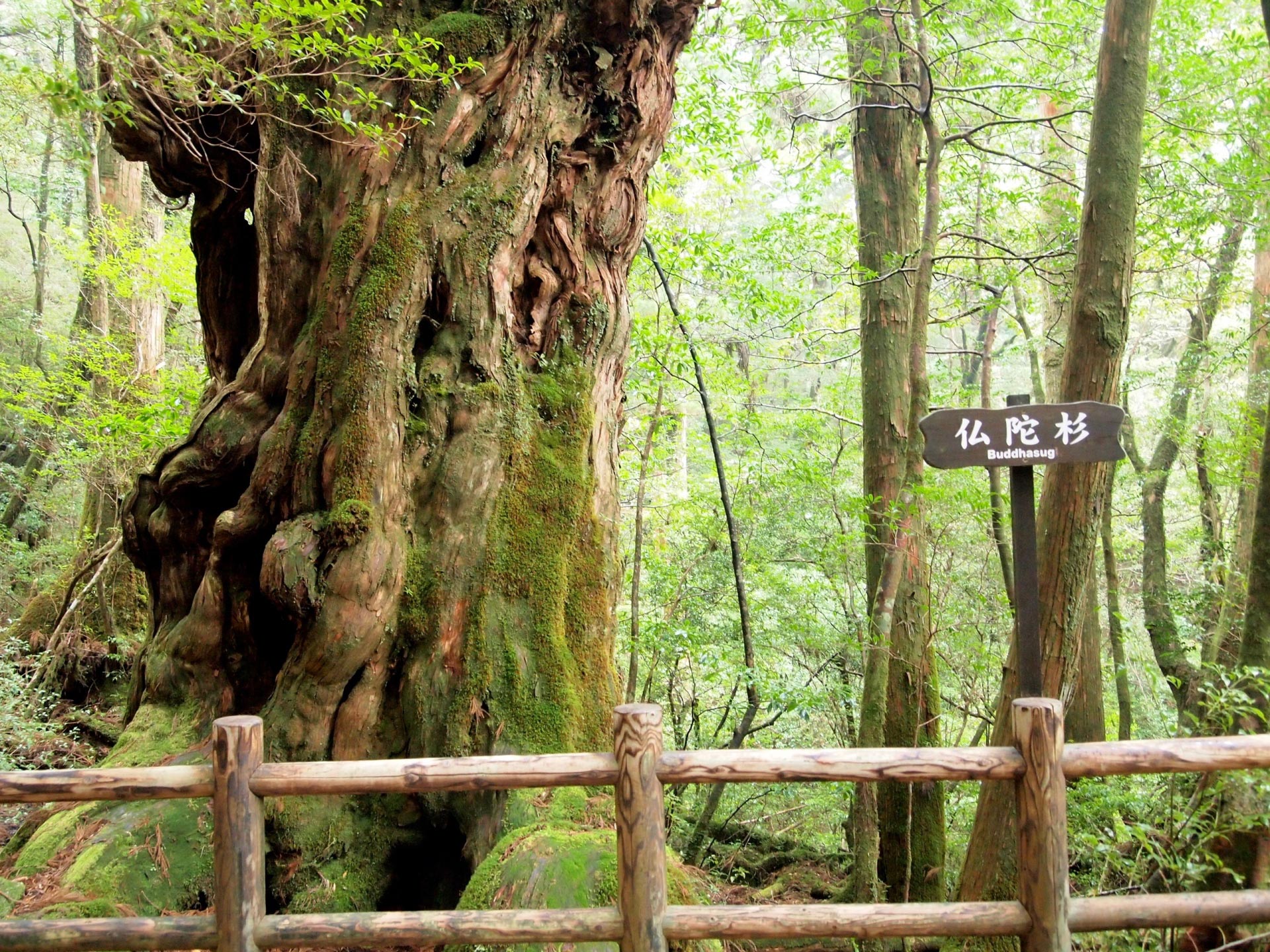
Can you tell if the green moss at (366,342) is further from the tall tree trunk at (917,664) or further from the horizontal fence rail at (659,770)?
the tall tree trunk at (917,664)

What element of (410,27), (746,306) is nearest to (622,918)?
(410,27)

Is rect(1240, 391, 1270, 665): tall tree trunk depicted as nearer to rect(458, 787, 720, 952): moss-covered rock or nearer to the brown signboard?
the brown signboard

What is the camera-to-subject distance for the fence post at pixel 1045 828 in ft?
8.55

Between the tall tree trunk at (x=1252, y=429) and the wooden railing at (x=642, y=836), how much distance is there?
5.33 meters

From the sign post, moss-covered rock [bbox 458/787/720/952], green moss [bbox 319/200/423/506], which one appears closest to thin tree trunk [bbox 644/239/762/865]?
green moss [bbox 319/200/423/506]

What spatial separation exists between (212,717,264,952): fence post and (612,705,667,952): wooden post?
1173mm

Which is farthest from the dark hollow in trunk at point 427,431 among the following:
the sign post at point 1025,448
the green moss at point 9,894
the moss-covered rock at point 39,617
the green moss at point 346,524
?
the moss-covered rock at point 39,617

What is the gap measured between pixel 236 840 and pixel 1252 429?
9335 mm

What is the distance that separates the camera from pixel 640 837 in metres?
2.59

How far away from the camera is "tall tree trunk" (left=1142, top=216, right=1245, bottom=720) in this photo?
28.4 feet

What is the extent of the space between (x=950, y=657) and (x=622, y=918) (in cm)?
778

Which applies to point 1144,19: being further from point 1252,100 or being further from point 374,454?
point 1252,100

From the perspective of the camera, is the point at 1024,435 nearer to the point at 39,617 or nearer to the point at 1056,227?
the point at 1056,227

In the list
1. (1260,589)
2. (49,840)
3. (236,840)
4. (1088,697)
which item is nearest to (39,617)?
(49,840)
